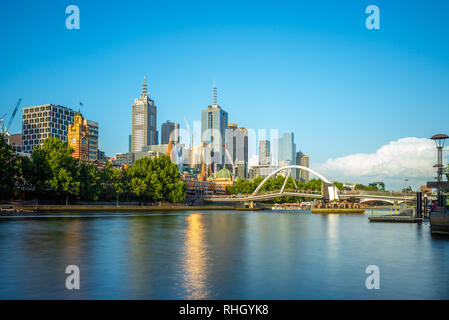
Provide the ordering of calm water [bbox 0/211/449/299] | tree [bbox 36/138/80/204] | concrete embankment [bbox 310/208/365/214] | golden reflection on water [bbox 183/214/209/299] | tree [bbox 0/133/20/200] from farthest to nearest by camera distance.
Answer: concrete embankment [bbox 310/208/365/214]
tree [bbox 36/138/80/204]
tree [bbox 0/133/20/200]
calm water [bbox 0/211/449/299]
golden reflection on water [bbox 183/214/209/299]

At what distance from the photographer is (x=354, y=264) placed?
1834 centimetres

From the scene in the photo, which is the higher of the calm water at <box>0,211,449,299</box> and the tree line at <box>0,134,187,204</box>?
the tree line at <box>0,134,187,204</box>

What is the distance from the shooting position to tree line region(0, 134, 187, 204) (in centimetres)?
6203

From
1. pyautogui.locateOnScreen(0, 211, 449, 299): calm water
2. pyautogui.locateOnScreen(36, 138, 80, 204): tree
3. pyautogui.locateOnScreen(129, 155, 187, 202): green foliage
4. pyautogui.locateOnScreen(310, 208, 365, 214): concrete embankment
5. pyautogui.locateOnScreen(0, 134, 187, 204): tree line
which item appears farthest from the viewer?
pyautogui.locateOnScreen(129, 155, 187, 202): green foliage

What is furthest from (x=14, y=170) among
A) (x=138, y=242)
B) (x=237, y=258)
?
(x=237, y=258)

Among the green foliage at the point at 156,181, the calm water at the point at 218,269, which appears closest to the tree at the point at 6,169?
the green foliage at the point at 156,181

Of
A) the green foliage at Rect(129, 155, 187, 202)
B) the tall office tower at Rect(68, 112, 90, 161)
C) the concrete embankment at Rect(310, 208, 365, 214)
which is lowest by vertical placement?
the concrete embankment at Rect(310, 208, 365, 214)

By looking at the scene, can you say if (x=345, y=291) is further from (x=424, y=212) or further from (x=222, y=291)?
(x=424, y=212)

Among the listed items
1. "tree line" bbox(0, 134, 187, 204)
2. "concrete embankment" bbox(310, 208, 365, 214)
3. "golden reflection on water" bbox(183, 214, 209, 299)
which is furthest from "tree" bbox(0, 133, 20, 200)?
"concrete embankment" bbox(310, 208, 365, 214)

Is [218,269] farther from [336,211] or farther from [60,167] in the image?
[336,211]

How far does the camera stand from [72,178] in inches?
2793

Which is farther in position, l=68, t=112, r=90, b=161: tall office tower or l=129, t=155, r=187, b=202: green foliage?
l=68, t=112, r=90, b=161: tall office tower

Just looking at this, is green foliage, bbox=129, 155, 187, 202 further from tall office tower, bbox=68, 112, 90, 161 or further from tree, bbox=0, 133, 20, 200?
tall office tower, bbox=68, 112, 90, 161
